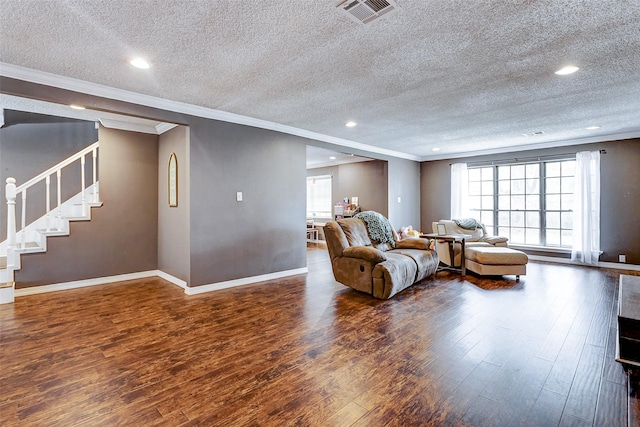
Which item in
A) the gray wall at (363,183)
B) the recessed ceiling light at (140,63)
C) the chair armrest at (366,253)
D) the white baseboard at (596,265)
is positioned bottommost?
the white baseboard at (596,265)

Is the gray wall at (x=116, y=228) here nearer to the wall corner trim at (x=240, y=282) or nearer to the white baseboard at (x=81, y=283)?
the white baseboard at (x=81, y=283)

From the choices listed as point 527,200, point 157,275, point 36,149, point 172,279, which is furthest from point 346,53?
point 527,200

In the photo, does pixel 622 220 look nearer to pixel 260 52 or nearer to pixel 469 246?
pixel 469 246

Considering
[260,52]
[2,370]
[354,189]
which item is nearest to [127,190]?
A: [2,370]

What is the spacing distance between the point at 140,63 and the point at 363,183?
5.96 metres

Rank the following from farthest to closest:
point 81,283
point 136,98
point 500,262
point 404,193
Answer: point 404,193
point 500,262
point 81,283
point 136,98

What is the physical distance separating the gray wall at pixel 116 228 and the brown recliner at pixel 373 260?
295 cm

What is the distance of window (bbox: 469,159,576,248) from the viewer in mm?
6121

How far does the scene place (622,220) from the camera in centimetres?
543

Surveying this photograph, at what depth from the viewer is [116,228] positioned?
15.5 ft

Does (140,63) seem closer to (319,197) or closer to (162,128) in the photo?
(162,128)

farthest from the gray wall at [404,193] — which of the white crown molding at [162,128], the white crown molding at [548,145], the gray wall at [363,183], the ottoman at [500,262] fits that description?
the white crown molding at [162,128]

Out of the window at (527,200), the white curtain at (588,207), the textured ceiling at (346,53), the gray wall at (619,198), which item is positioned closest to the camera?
the textured ceiling at (346,53)

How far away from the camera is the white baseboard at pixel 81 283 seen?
157 inches
